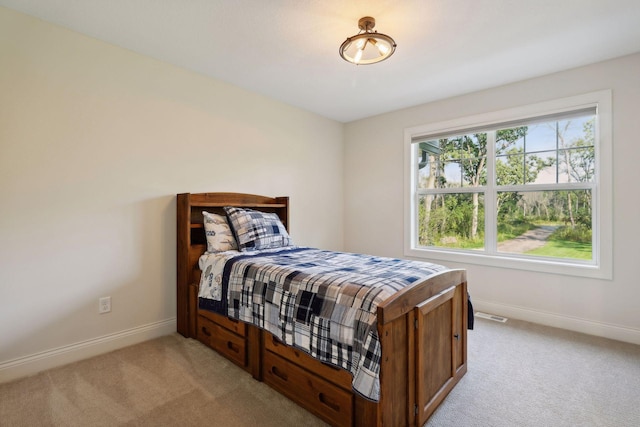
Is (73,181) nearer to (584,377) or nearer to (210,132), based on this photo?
(210,132)

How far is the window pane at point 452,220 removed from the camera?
132 inches

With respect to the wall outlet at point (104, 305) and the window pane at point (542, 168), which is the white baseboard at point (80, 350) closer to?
the wall outlet at point (104, 305)

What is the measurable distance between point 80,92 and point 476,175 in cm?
368

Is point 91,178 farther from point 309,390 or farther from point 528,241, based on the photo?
point 528,241

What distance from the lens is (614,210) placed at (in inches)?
99.5

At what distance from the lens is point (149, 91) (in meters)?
2.52

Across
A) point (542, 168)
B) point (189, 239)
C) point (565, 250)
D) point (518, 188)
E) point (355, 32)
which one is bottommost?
point (565, 250)

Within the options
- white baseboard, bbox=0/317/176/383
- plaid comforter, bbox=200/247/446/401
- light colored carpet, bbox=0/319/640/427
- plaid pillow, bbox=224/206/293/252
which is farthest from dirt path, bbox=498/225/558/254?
white baseboard, bbox=0/317/176/383

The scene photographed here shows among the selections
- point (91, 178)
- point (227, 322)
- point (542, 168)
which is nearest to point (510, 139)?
point (542, 168)

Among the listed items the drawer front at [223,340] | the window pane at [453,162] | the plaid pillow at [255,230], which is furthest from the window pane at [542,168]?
the drawer front at [223,340]

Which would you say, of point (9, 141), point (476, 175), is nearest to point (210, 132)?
point (9, 141)

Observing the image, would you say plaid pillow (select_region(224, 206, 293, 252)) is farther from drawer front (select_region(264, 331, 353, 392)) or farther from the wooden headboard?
drawer front (select_region(264, 331, 353, 392))

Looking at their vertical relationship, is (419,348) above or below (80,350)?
above

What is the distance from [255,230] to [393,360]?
64.4 inches
